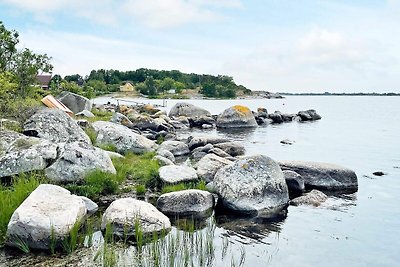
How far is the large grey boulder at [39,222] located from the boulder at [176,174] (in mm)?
4819

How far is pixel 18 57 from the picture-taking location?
84.3 feet

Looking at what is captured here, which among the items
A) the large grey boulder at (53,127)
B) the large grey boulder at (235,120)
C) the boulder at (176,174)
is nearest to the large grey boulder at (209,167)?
the boulder at (176,174)

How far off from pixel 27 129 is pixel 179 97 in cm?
12688

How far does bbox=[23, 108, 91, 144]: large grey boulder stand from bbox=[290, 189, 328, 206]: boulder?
27.4ft

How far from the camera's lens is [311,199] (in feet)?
46.5

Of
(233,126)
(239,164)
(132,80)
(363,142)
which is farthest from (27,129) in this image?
(132,80)

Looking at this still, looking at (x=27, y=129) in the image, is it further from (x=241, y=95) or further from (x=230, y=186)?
(x=241, y=95)

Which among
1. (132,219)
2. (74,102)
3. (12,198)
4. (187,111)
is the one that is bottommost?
(187,111)

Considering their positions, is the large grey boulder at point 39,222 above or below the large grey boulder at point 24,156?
below

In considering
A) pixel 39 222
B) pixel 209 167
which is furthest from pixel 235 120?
pixel 39 222

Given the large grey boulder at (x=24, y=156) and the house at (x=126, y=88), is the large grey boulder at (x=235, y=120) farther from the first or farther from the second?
the house at (x=126, y=88)

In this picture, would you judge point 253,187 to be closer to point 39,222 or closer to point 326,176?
point 326,176

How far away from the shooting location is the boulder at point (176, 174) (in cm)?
1430

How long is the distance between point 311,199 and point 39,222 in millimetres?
8653
